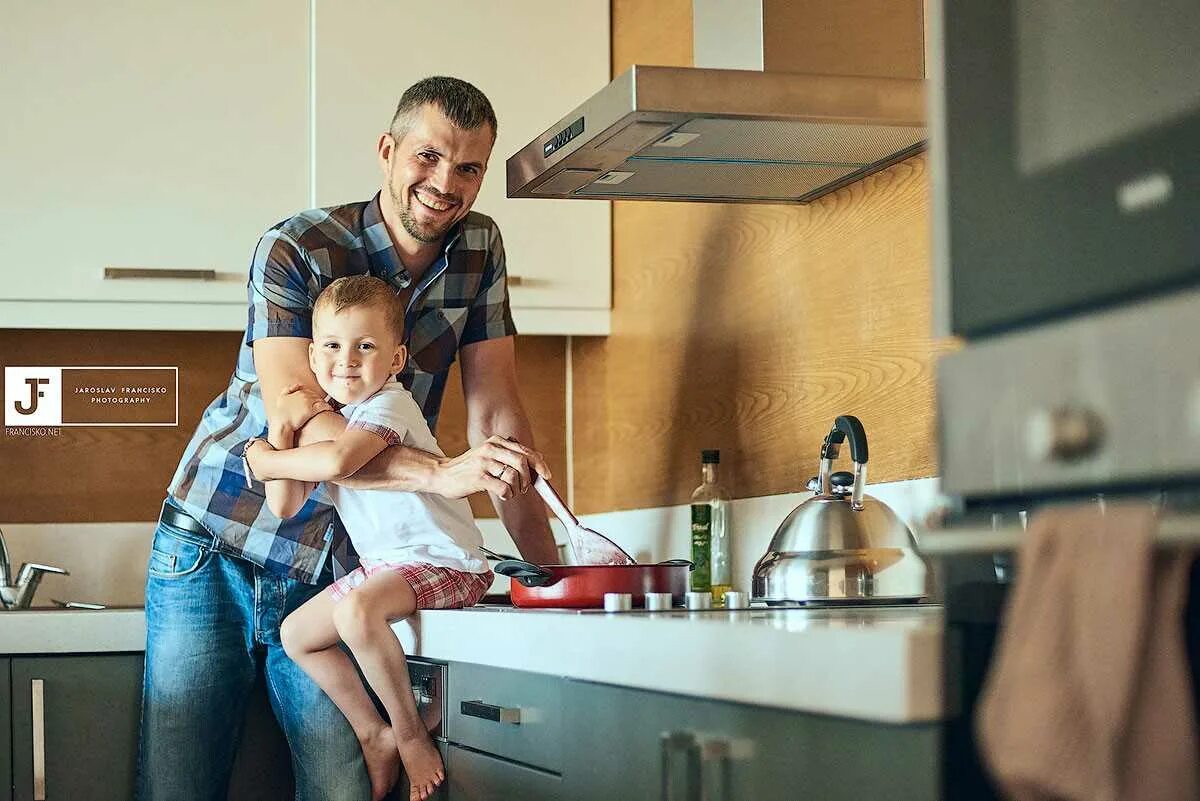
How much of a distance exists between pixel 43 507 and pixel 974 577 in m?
2.39

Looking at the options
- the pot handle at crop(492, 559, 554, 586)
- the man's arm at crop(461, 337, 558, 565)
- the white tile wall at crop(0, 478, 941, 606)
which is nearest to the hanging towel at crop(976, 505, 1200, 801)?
the pot handle at crop(492, 559, 554, 586)

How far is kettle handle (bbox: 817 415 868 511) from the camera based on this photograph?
1703mm

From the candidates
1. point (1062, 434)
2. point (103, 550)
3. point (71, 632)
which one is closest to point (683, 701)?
point (1062, 434)

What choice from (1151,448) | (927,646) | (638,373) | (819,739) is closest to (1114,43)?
(1151,448)

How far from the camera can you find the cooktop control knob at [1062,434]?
0.74m

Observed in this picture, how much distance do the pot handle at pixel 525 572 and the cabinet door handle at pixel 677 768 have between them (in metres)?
0.58

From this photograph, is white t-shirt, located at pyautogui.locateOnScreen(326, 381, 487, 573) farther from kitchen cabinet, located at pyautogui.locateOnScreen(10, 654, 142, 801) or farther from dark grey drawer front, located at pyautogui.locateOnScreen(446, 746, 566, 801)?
kitchen cabinet, located at pyautogui.locateOnScreen(10, 654, 142, 801)

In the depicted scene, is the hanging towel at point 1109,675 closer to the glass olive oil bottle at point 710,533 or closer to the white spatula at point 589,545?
the white spatula at point 589,545

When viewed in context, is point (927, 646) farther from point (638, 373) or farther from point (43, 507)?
point (43, 507)

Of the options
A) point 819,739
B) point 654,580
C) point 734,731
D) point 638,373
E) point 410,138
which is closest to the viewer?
point 819,739

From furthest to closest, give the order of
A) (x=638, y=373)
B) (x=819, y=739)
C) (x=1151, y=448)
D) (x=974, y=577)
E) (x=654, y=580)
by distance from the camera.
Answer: (x=638, y=373) < (x=654, y=580) < (x=819, y=739) < (x=974, y=577) < (x=1151, y=448)

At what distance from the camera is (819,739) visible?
3.25 ft

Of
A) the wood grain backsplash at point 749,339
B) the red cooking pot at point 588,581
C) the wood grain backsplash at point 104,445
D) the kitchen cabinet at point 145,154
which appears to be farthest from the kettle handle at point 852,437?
the wood grain backsplash at point 104,445

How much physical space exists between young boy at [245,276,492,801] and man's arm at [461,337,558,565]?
253mm
